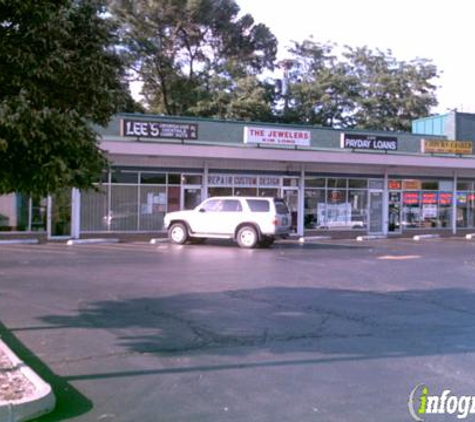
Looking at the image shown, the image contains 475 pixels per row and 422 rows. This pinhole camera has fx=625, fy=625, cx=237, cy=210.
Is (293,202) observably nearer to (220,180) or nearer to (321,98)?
(220,180)

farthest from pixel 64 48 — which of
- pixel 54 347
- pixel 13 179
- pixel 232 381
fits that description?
pixel 232 381

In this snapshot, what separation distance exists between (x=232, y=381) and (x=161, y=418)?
4.04ft

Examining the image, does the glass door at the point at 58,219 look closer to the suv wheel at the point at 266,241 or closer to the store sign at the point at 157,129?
the store sign at the point at 157,129

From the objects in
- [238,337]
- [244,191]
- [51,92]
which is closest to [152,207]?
[244,191]

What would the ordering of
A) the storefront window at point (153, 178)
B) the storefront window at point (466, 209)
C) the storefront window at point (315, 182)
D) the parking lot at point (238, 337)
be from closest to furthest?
the parking lot at point (238, 337) < the storefront window at point (153, 178) < the storefront window at point (315, 182) < the storefront window at point (466, 209)

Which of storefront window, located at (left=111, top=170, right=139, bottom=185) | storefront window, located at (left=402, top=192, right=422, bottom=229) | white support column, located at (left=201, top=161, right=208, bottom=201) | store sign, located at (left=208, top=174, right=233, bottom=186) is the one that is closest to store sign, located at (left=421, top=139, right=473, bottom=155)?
storefront window, located at (left=402, top=192, right=422, bottom=229)

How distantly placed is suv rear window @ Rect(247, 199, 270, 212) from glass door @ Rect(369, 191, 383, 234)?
32.7 feet

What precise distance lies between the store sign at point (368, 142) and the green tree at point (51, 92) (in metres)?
23.2

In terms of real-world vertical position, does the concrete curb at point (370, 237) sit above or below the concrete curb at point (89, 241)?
above

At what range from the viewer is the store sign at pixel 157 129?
2488cm

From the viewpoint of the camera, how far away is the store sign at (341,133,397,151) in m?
29.6

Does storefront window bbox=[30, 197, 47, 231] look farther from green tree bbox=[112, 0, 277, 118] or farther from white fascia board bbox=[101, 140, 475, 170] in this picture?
green tree bbox=[112, 0, 277, 118]

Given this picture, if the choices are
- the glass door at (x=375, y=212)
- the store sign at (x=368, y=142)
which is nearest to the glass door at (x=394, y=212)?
the glass door at (x=375, y=212)

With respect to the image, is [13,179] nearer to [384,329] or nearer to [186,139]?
[384,329]
